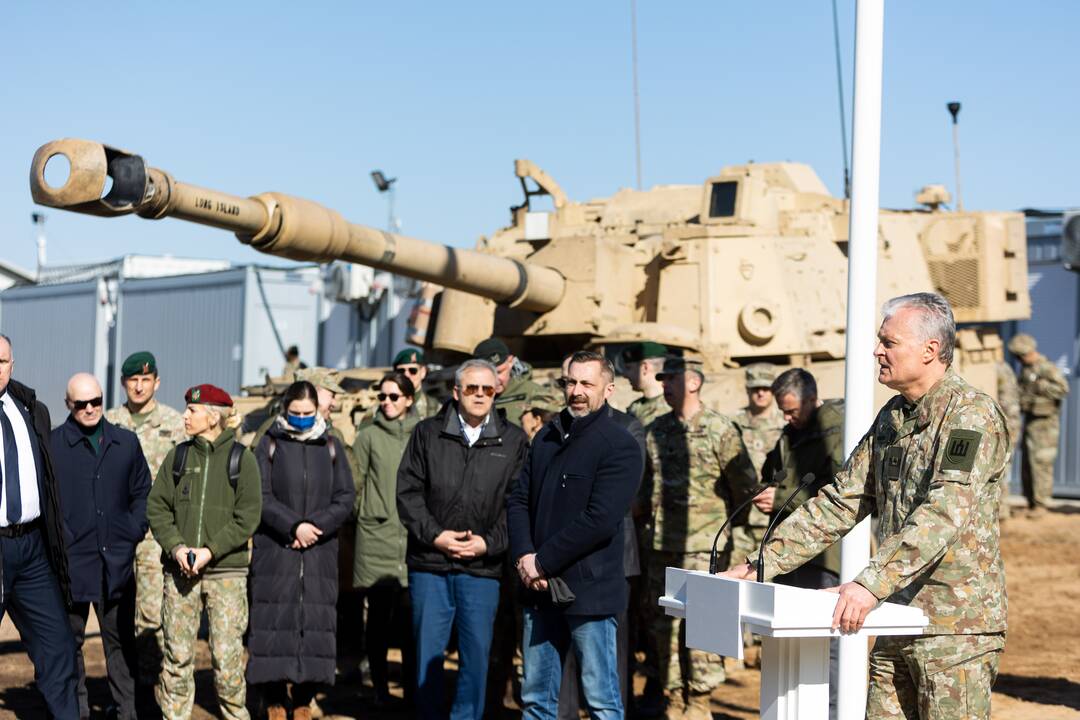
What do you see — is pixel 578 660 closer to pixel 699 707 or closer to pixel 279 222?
pixel 699 707

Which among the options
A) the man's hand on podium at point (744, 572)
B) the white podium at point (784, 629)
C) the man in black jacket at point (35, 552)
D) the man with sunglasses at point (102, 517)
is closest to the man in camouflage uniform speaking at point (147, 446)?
the man with sunglasses at point (102, 517)

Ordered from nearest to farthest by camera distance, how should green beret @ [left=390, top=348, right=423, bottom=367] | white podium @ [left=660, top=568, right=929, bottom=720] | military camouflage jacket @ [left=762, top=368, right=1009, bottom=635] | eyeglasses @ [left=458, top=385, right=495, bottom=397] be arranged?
white podium @ [left=660, top=568, right=929, bottom=720], military camouflage jacket @ [left=762, top=368, right=1009, bottom=635], eyeglasses @ [left=458, top=385, right=495, bottom=397], green beret @ [left=390, top=348, right=423, bottom=367]

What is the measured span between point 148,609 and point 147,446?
39.0 inches

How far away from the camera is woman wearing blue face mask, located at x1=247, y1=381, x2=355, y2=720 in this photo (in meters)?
7.26

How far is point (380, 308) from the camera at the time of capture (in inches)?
1019

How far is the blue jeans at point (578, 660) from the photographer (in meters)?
6.13

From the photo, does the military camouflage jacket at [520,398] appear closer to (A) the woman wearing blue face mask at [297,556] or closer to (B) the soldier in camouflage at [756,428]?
(B) the soldier in camouflage at [756,428]

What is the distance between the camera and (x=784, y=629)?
3693 mm

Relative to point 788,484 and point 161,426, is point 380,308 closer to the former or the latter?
point 161,426

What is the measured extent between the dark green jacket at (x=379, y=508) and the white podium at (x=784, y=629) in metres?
4.62

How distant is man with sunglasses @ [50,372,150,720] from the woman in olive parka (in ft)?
4.56

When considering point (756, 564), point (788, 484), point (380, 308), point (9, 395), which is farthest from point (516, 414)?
point (380, 308)

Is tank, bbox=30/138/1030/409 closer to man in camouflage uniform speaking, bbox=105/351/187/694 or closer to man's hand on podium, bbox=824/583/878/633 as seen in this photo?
man in camouflage uniform speaking, bbox=105/351/187/694

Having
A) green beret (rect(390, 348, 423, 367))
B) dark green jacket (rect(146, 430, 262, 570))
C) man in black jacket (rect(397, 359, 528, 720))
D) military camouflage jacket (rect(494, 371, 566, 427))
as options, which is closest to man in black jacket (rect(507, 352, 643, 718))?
man in black jacket (rect(397, 359, 528, 720))
